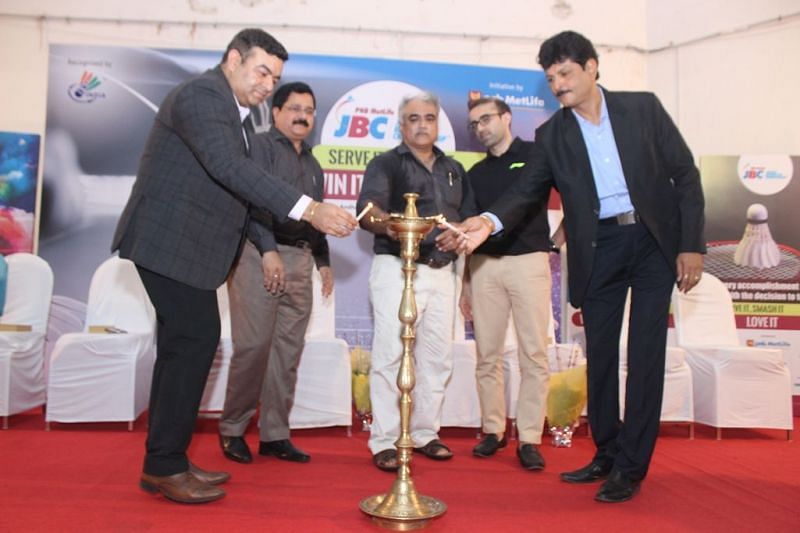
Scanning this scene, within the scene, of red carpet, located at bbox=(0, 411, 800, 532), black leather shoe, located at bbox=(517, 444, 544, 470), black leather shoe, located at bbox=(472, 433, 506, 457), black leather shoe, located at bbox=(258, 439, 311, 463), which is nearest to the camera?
red carpet, located at bbox=(0, 411, 800, 532)

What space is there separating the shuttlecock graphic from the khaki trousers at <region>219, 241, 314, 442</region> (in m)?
3.71

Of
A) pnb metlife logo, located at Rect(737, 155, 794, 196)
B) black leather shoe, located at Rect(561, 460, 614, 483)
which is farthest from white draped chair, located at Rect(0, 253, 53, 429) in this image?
pnb metlife logo, located at Rect(737, 155, 794, 196)

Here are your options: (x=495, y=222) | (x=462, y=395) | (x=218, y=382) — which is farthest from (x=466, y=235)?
(x=218, y=382)

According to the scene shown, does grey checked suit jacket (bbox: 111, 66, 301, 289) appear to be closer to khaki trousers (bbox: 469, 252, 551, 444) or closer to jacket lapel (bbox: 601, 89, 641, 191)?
jacket lapel (bbox: 601, 89, 641, 191)

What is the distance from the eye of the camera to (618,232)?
2.77 meters

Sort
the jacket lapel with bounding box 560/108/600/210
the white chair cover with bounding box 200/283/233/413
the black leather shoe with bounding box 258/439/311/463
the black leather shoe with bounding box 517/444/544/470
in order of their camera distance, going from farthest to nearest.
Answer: the white chair cover with bounding box 200/283/233/413
the black leather shoe with bounding box 258/439/311/463
the black leather shoe with bounding box 517/444/544/470
the jacket lapel with bounding box 560/108/600/210

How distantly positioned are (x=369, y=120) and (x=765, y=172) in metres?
3.10

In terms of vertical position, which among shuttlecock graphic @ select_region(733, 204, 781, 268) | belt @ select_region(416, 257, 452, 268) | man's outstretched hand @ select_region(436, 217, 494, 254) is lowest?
belt @ select_region(416, 257, 452, 268)

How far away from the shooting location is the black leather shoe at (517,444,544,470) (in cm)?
315

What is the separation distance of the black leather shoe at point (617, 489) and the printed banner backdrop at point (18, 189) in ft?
14.5

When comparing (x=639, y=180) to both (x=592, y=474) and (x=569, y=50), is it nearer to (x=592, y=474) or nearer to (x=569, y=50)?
(x=569, y=50)

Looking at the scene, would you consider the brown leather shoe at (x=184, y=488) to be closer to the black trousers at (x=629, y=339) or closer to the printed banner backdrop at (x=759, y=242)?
the black trousers at (x=629, y=339)

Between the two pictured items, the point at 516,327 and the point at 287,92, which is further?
the point at 287,92

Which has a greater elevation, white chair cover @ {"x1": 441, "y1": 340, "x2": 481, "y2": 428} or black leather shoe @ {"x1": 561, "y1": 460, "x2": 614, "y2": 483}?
white chair cover @ {"x1": 441, "y1": 340, "x2": 481, "y2": 428}
